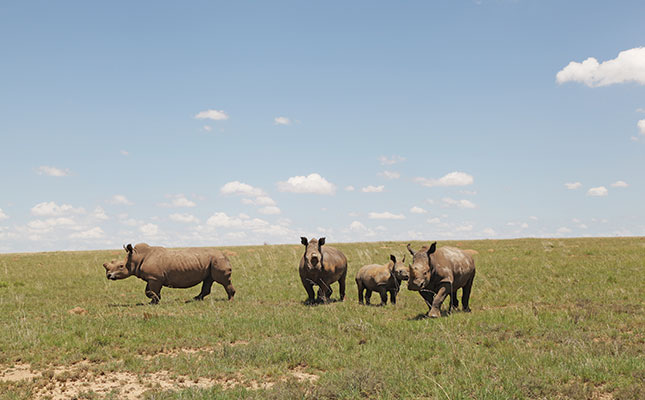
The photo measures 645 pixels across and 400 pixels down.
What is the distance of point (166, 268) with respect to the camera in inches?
575

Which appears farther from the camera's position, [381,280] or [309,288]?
[309,288]

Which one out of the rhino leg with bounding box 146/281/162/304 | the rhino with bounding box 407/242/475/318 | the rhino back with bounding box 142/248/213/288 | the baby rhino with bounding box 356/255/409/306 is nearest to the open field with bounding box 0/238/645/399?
the rhino leg with bounding box 146/281/162/304

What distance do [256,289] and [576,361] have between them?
40.5 feet

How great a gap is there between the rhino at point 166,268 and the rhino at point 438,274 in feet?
21.8

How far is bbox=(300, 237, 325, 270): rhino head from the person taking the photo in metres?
13.3

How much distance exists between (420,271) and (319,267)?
343 cm

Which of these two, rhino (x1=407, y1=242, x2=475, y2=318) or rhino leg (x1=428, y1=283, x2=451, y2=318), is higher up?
rhino (x1=407, y1=242, x2=475, y2=318)

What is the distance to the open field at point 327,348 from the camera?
22.4 feet

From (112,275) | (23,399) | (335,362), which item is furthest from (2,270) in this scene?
(335,362)

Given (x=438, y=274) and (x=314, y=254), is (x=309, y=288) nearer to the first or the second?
(x=314, y=254)

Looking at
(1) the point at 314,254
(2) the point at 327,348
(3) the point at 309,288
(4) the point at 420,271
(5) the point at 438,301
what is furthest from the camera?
(3) the point at 309,288

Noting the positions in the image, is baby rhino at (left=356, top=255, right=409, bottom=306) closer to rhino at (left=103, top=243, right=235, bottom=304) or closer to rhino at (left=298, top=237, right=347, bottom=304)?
rhino at (left=298, top=237, right=347, bottom=304)

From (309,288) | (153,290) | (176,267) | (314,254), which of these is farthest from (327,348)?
(153,290)

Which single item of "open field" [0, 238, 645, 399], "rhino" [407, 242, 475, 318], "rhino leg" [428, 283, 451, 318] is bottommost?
"open field" [0, 238, 645, 399]
